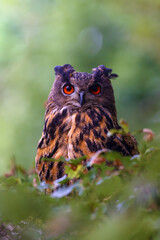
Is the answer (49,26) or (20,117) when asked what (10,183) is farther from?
(49,26)

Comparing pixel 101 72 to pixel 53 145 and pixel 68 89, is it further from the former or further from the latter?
pixel 53 145

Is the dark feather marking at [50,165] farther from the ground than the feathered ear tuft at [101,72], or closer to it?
closer to it

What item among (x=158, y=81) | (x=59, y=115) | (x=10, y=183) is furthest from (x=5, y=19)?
(x=10, y=183)

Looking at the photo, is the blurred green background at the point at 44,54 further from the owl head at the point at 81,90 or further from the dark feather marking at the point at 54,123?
the dark feather marking at the point at 54,123

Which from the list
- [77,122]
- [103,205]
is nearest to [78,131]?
[77,122]

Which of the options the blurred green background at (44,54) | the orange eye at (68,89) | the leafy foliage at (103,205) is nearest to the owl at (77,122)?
the orange eye at (68,89)

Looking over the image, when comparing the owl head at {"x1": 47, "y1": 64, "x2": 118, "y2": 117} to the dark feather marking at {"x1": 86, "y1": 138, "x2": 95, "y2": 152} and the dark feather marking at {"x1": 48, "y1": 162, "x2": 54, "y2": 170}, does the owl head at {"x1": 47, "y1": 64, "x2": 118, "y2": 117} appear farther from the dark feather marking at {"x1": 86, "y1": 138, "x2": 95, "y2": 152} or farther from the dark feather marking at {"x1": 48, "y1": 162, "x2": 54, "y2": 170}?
the dark feather marking at {"x1": 48, "y1": 162, "x2": 54, "y2": 170}
